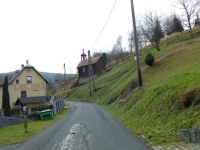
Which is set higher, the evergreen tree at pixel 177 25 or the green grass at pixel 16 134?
the evergreen tree at pixel 177 25

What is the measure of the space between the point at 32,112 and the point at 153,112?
15.0m

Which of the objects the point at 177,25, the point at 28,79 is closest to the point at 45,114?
the point at 28,79

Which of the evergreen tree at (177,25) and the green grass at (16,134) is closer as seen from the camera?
the green grass at (16,134)

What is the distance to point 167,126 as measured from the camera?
10.1 m

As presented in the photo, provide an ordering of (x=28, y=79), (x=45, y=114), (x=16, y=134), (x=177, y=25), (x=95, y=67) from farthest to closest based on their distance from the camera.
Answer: (x=95, y=67), (x=177, y=25), (x=28, y=79), (x=45, y=114), (x=16, y=134)

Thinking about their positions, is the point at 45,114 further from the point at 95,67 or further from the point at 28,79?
the point at 95,67

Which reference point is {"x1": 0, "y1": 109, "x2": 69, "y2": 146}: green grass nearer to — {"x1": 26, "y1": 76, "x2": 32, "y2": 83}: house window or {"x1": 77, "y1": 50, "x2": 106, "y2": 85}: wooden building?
{"x1": 26, "y1": 76, "x2": 32, "y2": 83}: house window

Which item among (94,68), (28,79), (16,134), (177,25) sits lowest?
(16,134)

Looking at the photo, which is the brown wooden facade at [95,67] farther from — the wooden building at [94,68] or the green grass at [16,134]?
the green grass at [16,134]

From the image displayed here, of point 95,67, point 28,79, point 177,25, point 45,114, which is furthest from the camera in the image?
point 95,67

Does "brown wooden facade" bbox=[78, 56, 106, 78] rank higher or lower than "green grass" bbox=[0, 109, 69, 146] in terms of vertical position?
higher

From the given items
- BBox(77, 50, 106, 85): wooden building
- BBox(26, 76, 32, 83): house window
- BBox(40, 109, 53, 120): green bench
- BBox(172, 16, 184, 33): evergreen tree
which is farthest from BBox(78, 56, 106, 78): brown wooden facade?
BBox(40, 109, 53, 120): green bench

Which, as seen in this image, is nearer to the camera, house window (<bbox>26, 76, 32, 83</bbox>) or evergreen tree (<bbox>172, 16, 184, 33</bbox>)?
house window (<bbox>26, 76, 32, 83</bbox>)

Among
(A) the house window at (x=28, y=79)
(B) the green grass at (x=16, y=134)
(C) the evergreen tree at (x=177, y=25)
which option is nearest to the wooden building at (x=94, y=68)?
(C) the evergreen tree at (x=177, y=25)
